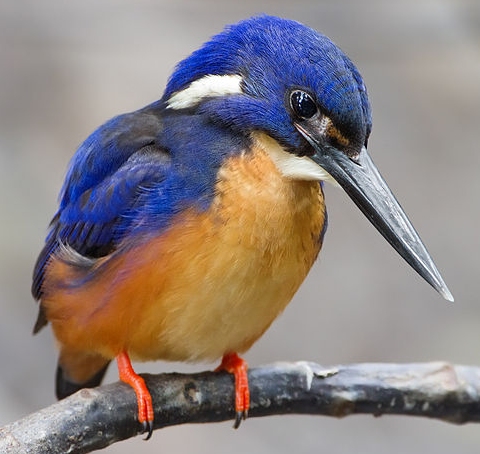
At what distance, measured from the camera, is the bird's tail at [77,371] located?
8.36 ft

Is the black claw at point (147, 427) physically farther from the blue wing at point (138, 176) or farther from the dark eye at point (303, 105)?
the dark eye at point (303, 105)

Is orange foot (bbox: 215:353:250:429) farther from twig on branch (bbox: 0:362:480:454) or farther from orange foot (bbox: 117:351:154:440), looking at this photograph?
orange foot (bbox: 117:351:154:440)

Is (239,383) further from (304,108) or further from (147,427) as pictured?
(304,108)

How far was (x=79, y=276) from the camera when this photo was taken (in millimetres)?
2271

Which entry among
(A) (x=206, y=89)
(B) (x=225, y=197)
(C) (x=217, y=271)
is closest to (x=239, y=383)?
(C) (x=217, y=271)

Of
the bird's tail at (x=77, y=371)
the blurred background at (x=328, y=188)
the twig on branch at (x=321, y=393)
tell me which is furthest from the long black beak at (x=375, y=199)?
the blurred background at (x=328, y=188)

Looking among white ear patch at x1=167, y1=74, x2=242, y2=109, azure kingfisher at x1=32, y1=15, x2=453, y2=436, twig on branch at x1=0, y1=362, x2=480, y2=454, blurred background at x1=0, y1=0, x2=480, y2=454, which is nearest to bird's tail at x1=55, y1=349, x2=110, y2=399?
azure kingfisher at x1=32, y1=15, x2=453, y2=436

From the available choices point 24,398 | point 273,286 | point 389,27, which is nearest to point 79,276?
point 273,286

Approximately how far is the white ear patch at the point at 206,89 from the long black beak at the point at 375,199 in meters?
0.19

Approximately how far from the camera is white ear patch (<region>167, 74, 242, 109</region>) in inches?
80.4

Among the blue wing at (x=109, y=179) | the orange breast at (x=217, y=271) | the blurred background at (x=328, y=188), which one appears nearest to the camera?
the orange breast at (x=217, y=271)

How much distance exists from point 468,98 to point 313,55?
340 centimetres

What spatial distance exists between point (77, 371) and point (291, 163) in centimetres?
95

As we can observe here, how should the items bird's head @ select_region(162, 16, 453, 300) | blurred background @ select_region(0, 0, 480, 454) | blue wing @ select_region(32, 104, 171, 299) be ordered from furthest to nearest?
blurred background @ select_region(0, 0, 480, 454)
blue wing @ select_region(32, 104, 171, 299)
bird's head @ select_region(162, 16, 453, 300)
